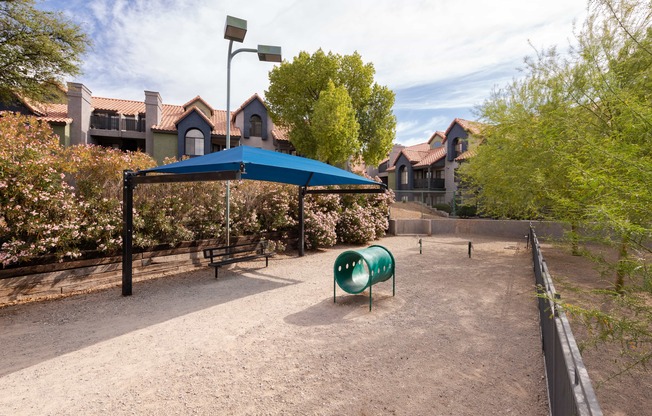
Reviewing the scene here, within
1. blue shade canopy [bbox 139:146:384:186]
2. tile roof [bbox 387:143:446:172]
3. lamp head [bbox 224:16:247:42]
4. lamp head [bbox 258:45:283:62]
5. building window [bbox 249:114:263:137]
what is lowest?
blue shade canopy [bbox 139:146:384:186]

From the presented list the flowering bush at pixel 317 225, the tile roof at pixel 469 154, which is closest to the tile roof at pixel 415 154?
the tile roof at pixel 469 154

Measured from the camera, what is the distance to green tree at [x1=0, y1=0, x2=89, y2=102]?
1298 centimetres

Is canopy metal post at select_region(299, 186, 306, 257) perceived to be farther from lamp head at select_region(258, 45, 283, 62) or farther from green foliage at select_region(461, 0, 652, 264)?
green foliage at select_region(461, 0, 652, 264)

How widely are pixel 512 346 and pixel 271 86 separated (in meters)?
26.3

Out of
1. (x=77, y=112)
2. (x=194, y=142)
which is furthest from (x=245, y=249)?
(x=77, y=112)

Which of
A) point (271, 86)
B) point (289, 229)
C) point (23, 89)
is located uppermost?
point (271, 86)

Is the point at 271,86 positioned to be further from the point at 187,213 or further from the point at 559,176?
the point at 559,176

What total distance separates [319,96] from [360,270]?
18857mm

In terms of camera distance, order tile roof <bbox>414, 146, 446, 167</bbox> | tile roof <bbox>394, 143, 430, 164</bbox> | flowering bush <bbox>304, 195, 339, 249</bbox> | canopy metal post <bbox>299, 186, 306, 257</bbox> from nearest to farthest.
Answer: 1. canopy metal post <bbox>299, 186, 306, 257</bbox>
2. flowering bush <bbox>304, 195, 339, 249</bbox>
3. tile roof <bbox>414, 146, 446, 167</bbox>
4. tile roof <bbox>394, 143, 430, 164</bbox>

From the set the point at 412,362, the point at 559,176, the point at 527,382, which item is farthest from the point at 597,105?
the point at 412,362

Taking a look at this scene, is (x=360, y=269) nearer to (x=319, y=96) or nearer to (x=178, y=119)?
(x=319, y=96)

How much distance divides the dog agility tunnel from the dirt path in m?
0.33

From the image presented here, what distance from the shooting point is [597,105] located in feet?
22.5

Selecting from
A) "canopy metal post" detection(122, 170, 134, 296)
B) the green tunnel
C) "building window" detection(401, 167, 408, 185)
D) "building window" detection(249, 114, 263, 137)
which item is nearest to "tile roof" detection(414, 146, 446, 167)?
"building window" detection(401, 167, 408, 185)
